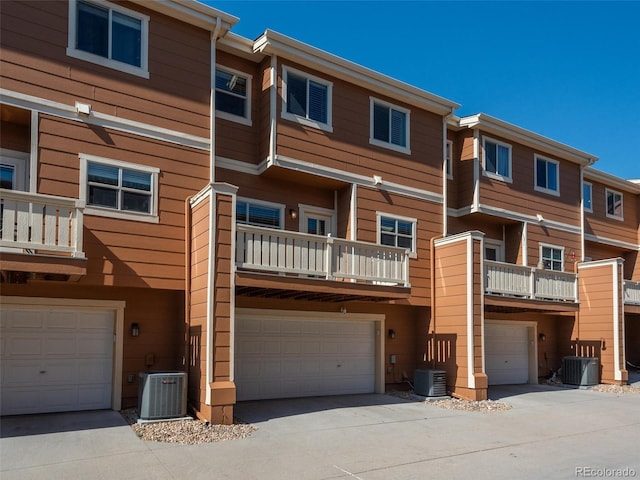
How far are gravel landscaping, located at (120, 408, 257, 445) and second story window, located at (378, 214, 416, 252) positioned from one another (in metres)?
6.04

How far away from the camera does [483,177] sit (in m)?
15.9

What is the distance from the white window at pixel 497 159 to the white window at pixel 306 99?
18.5 feet

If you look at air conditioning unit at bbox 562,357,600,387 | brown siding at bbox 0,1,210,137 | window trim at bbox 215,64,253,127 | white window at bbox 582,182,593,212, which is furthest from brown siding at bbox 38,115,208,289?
white window at bbox 582,182,593,212

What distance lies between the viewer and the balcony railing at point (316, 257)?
10102mm

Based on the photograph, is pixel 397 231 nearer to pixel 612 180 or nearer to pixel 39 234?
pixel 39 234

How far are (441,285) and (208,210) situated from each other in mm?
6895

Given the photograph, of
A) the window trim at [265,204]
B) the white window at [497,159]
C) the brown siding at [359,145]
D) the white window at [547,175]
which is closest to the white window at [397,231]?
the brown siding at [359,145]

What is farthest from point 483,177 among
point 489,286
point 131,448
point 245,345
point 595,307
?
point 131,448

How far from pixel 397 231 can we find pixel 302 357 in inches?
156

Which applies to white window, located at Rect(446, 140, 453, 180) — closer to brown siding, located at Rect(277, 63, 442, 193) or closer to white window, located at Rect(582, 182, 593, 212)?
brown siding, located at Rect(277, 63, 442, 193)

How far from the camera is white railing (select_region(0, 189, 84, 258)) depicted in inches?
317

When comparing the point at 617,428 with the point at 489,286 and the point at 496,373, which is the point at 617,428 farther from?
the point at 496,373

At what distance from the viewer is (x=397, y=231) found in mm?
13875

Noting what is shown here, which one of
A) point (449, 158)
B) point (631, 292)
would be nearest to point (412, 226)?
point (449, 158)
